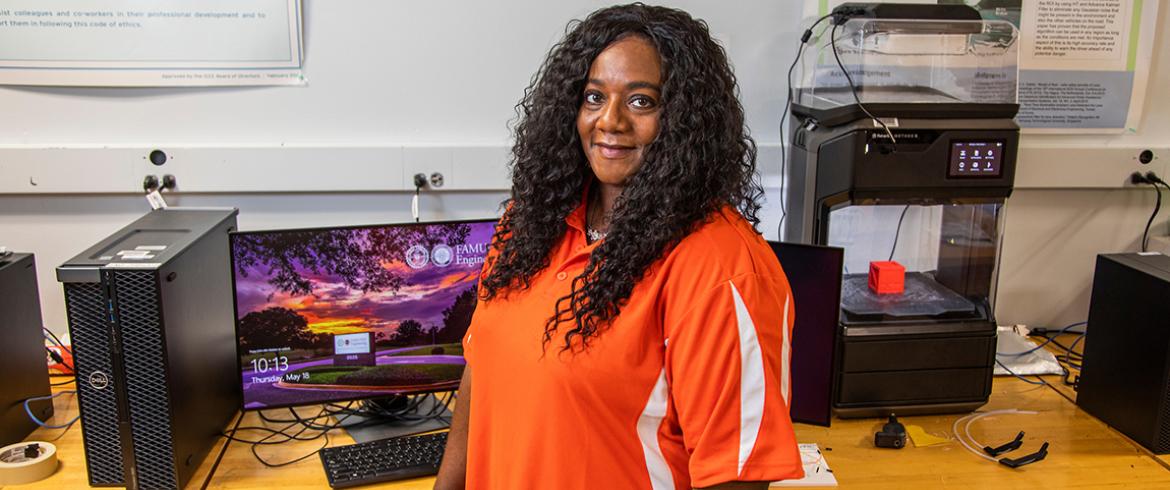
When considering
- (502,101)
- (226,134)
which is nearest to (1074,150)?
(502,101)

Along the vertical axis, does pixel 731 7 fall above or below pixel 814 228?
above

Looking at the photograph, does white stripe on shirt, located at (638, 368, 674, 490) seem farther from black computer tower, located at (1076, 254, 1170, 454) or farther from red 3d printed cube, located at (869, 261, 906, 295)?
black computer tower, located at (1076, 254, 1170, 454)

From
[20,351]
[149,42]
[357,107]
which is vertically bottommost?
[20,351]

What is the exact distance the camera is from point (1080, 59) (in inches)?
80.4

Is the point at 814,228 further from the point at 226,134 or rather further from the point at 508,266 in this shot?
the point at 226,134

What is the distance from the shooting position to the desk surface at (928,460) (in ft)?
4.72

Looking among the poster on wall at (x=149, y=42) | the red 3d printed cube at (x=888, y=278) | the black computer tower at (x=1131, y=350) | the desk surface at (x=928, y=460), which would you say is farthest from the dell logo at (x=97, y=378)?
the black computer tower at (x=1131, y=350)

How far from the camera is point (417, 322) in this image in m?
1.56

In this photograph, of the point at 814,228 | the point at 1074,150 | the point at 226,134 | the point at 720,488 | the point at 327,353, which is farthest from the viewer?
the point at 1074,150

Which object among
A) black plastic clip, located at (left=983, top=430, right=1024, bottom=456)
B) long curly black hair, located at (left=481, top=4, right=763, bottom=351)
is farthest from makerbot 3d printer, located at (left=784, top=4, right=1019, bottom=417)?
long curly black hair, located at (left=481, top=4, right=763, bottom=351)

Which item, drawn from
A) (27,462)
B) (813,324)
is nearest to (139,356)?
(27,462)

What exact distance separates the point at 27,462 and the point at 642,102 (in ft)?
3.74

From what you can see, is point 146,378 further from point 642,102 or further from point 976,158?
point 976,158

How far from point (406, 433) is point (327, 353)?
202 mm
